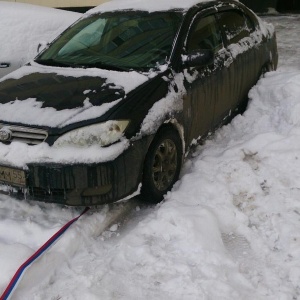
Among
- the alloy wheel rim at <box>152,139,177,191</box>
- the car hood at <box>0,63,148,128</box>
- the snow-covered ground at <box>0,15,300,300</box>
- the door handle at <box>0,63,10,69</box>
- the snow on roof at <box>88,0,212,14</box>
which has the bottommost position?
the snow-covered ground at <box>0,15,300,300</box>

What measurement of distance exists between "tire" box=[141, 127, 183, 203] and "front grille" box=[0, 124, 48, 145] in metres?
0.83

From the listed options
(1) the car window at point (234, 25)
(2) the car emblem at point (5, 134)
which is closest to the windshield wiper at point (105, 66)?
(2) the car emblem at point (5, 134)

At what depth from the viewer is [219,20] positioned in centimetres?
501

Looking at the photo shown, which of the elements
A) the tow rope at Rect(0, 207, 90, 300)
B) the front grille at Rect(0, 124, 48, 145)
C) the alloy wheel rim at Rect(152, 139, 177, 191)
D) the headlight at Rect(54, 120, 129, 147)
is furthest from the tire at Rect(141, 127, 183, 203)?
the front grille at Rect(0, 124, 48, 145)

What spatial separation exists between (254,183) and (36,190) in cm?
182

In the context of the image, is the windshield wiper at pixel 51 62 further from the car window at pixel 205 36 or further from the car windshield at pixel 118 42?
the car window at pixel 205 36

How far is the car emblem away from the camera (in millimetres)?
3369

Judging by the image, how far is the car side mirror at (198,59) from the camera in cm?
408

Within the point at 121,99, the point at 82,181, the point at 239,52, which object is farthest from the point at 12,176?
the point at 239,52

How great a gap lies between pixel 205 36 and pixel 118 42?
0.89 meters

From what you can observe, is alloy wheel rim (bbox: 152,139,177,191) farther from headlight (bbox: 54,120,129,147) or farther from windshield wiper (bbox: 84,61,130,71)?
windshield wiper (bbox: 84,61,130,71)

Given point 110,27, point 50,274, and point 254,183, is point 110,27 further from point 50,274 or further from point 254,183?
point 50,274

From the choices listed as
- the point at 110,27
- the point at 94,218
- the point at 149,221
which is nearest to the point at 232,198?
the point at 149,221

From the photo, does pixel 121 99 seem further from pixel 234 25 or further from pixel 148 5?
pixel 234 25
